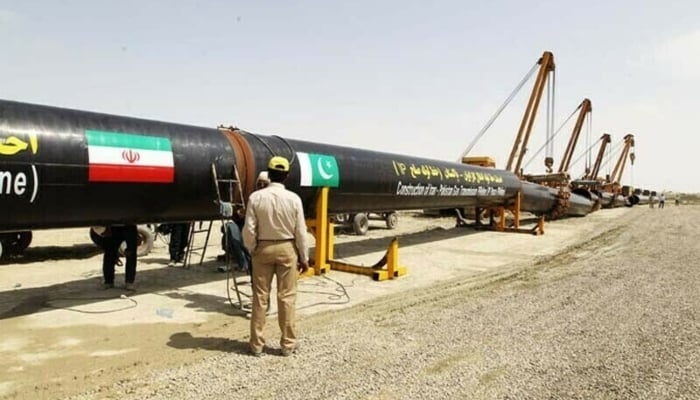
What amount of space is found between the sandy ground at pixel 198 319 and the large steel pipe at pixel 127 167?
50.8 inches

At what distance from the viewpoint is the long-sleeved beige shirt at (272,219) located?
4750mm

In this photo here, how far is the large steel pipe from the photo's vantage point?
5383mm

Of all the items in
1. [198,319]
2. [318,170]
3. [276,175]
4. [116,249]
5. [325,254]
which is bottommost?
[198,319]

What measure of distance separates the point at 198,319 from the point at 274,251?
76.3 inches

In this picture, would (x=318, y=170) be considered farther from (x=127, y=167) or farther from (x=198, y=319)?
(x=198, y=319)

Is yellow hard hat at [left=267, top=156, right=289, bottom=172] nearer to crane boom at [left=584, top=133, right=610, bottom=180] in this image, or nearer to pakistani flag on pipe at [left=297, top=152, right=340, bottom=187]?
pakistani flag on pipe at [left=297, top=152, right=340, bottom=187]

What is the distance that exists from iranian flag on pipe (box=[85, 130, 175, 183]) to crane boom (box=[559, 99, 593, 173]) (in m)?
46.6

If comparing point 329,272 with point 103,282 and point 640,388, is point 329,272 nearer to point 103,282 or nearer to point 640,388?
point 103,282

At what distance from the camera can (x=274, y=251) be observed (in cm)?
476

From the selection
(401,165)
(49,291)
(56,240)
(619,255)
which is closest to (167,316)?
(49,291)

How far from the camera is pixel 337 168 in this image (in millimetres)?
9375

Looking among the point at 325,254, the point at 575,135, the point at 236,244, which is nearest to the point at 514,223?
the point at 325,254

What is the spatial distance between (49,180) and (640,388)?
6189mm

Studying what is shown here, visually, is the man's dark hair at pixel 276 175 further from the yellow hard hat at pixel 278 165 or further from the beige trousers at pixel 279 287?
the beige trousers at pixel 279 287
